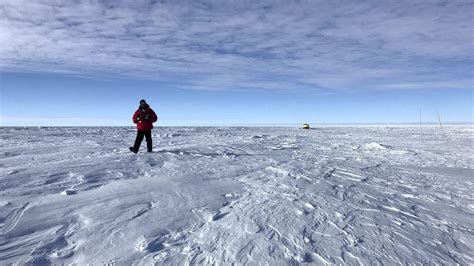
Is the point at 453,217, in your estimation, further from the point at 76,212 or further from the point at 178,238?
the point at 76,212

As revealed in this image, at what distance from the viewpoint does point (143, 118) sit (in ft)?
28.9

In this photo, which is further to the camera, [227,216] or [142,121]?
[142,121]

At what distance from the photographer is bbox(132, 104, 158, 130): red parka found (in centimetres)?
876

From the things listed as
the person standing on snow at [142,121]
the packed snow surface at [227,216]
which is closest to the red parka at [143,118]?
the person standing on snow at [142,121]

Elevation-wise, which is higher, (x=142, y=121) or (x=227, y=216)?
(x=142, y=121)

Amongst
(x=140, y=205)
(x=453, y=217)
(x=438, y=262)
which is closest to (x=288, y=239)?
(x=438, y=262)

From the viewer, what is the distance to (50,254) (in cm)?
262

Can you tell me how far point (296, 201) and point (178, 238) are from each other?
1.97 metres

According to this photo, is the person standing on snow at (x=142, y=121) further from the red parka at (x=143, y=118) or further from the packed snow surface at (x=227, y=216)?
the packed snow surface at (x=227, y=216)

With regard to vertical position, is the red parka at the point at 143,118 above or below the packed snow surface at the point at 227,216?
above

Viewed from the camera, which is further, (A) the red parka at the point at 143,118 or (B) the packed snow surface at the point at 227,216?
(A) the red parka at the point at 143,118

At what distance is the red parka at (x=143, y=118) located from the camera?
876cm

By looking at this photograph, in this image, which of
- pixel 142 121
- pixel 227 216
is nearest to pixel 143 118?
pixel 142 121

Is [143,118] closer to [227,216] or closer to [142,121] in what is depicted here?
[142,121]
